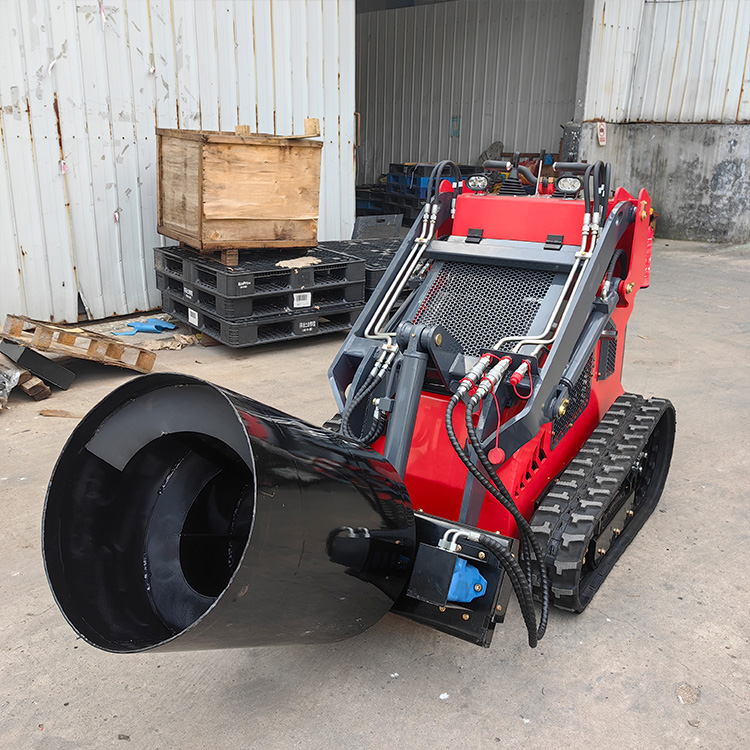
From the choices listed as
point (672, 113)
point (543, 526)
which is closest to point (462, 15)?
point (672, 113)

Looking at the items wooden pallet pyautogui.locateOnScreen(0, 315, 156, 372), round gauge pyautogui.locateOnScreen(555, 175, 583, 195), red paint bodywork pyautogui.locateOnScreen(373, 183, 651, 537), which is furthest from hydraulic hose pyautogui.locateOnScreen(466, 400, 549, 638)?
wooden pallet pyautogui.locateOnScreen(0, 315, 156, 372)

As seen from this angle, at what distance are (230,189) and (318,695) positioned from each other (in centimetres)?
416

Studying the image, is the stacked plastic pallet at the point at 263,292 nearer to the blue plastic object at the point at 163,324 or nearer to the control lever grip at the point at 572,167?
the blue plastic object at the point at 163,324

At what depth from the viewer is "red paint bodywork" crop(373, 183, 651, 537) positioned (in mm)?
2781

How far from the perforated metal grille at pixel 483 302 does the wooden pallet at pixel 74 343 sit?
289cm

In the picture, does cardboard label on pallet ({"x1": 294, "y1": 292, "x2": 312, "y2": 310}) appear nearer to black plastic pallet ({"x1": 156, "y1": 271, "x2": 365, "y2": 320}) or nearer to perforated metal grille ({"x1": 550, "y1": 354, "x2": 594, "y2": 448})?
black plastic pallet ({"x1": 156, "y1": 271, "x2": 365, "y2": 320})

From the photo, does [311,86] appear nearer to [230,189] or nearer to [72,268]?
[230,189]

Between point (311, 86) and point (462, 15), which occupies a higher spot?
point (462, 15)

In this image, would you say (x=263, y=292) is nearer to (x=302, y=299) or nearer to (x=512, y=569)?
(x=302, y=299)

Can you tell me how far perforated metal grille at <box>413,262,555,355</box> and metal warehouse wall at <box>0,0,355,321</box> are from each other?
172 inches

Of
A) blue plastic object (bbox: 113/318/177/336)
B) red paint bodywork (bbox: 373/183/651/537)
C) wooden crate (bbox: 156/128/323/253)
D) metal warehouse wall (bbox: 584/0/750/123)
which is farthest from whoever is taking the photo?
metal warehouse wall (bbox: 584/0/750/123)

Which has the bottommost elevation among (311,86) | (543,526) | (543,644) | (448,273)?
(543,644)

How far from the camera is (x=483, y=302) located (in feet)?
10.4

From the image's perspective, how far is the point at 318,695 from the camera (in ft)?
7.91
